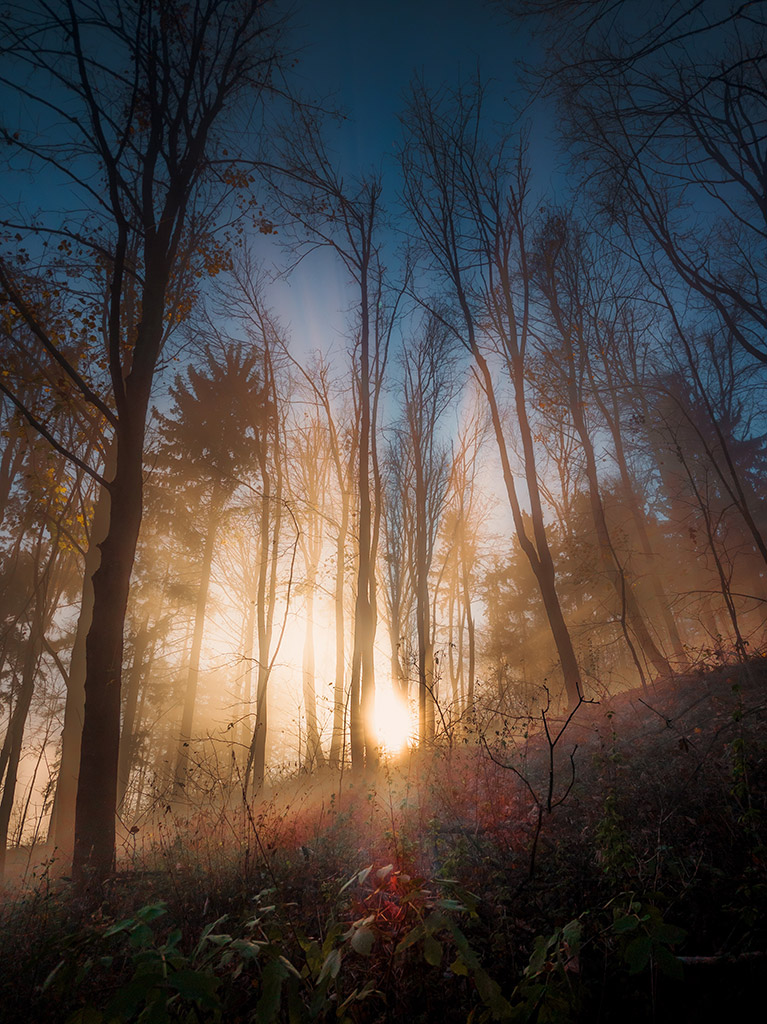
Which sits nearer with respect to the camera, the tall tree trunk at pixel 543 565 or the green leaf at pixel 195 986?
the green leaf at pixel 195 986

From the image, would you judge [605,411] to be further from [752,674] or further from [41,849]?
[41,849]

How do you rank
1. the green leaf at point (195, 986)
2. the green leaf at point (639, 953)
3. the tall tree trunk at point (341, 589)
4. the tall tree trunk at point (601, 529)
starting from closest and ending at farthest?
the green leaf at point (195, 986) < the green leaf at point (639, 953) < the tall tree trunk at point (601, 529) < the tall tree trunk at point (341, 589)

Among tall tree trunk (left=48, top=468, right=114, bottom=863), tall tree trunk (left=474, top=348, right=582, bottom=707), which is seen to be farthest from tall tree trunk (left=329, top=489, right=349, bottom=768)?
tall tree trunk (left=48, top=468, right=114, bottom=863)

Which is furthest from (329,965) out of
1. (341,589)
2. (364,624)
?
(341,589)

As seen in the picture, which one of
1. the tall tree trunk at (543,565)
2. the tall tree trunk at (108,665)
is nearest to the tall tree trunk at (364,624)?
the tall tree trunk at (543,565)

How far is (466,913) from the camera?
2.51 m

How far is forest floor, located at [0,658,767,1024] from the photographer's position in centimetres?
128

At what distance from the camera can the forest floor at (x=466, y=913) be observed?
50.3 inches

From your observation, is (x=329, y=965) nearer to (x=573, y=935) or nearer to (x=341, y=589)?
(x=573, y=935)

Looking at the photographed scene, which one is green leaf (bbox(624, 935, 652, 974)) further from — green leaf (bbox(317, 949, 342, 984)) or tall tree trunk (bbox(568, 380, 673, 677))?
tall tree trunk (bbox(568, 380, 673, 677))

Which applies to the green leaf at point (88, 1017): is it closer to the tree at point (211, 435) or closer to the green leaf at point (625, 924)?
the green leaf at point (625, 924)

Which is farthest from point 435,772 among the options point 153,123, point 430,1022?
point 153,123

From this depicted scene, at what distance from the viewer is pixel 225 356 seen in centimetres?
1307

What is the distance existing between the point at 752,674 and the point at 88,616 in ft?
34.8
